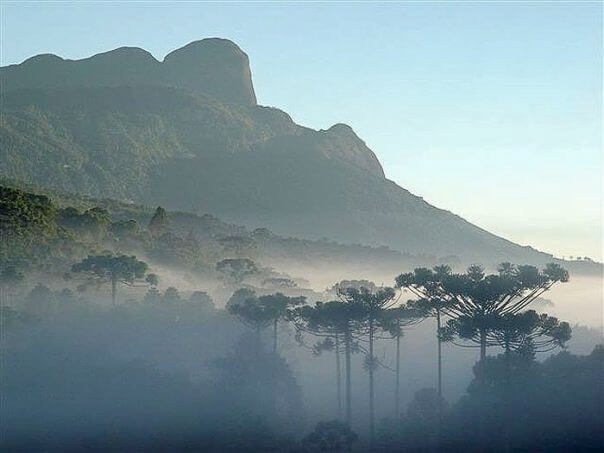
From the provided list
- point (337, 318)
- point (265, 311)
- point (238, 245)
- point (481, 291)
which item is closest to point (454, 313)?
point (481, 291)

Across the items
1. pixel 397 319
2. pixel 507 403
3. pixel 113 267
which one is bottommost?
pixel 507 403

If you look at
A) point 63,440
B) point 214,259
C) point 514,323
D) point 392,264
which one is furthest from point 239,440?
point 392,264

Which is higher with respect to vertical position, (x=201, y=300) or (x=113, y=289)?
(x=113, y=289)

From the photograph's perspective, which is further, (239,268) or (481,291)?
(239,268)

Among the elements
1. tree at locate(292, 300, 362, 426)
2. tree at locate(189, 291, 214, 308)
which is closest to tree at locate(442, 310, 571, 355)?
tree at locate(292, 300, 362, 426)

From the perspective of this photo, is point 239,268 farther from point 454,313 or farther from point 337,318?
point 454,313

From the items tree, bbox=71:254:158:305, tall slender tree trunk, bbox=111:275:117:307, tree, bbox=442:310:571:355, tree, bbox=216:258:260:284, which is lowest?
tree, bbox=442:310:571:355

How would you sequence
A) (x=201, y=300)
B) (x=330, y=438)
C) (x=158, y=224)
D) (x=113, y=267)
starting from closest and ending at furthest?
(x=330, y=438), (x=113, y=267), (x=201, y=300), (x=158, y=224)

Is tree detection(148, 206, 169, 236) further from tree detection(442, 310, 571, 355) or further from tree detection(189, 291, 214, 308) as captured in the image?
tree detection(442, 310, 571, 355)

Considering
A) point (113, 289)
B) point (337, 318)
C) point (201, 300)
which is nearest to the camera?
point (337, 318)
